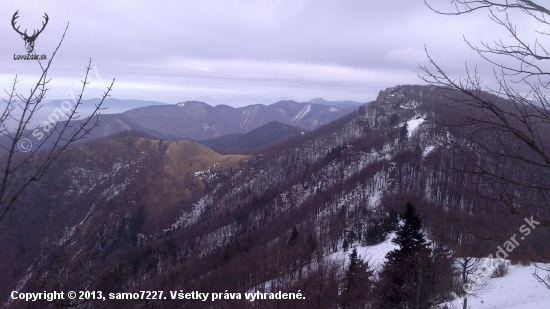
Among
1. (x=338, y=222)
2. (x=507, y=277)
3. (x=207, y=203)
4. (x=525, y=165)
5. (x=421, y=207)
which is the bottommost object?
(x=207, y=203)

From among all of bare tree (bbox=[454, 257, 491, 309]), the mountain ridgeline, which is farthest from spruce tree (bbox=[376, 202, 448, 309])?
the mountain ridgeline

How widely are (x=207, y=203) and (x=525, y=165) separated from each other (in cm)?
10905

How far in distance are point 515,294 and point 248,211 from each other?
226 ft

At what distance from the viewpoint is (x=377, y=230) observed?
3909cm

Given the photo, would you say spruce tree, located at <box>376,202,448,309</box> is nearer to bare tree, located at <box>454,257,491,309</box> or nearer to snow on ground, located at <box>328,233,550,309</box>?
bare tree, located at <box>454,257,491,309</box>

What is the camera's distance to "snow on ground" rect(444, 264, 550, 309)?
13.6 metres

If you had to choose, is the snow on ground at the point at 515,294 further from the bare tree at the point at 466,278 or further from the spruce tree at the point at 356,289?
the spruce tree at the point at 356,289

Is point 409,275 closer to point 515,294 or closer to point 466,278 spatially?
point 466,278

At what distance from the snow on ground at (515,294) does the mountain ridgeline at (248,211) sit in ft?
6.96

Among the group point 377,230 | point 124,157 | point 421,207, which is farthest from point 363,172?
point 124,157

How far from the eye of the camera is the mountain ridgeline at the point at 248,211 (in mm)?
4359

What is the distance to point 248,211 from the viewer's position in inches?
3204

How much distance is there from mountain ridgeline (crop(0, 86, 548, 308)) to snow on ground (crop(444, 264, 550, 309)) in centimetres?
212

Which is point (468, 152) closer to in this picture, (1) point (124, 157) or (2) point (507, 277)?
(2) point (507, 277)
